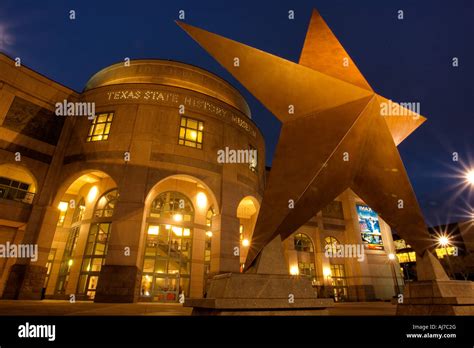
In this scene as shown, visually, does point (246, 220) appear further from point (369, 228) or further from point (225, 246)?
point (369, 228)

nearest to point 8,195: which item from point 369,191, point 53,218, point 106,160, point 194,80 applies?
point 53,218

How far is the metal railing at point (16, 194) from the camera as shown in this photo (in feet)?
59.8

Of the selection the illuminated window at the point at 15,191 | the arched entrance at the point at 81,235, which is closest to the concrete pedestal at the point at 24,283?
the arched entrance at the point at 81,235

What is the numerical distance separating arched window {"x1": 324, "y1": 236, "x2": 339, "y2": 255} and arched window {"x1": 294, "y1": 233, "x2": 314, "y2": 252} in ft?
6.01

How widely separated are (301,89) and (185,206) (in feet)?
52.0

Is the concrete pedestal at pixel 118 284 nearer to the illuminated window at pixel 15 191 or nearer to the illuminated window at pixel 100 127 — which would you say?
the illuminated window at pixel 15 191

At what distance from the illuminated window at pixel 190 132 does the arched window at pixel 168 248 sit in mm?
4069

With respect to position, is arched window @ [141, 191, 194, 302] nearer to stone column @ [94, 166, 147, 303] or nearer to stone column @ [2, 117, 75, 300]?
stone column @ [94, 166, 147, 303]

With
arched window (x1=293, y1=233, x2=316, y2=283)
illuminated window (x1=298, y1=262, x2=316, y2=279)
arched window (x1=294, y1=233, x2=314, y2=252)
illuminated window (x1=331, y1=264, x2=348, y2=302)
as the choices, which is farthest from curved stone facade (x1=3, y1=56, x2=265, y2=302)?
illuminated window (x1=331, y1=264, x2=348, y2=302)

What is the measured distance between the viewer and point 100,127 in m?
19.8

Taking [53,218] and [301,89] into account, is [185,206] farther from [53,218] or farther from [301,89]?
[301,89]

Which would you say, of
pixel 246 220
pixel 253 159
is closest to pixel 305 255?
pixel 246 220

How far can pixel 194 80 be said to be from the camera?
23.6 m
